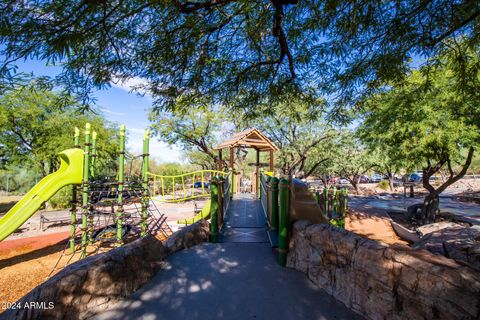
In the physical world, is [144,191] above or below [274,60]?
below

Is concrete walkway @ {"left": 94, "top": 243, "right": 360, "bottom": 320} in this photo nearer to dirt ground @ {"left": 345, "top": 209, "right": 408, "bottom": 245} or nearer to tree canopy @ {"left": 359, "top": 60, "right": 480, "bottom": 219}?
tree canopy @ {"left": 359, "top": 60, "right": 480, "bottom": 219}

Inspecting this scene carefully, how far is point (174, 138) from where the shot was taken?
23.5 m

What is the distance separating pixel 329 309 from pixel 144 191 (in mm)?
6803

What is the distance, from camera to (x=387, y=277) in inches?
99.1

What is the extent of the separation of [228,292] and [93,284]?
184cm

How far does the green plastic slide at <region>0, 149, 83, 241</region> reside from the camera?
20.4 ft

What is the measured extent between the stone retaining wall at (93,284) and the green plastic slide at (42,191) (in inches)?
183

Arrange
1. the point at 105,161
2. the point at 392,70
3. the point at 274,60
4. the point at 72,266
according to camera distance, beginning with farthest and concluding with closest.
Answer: the point at 105,161 < the point at 274,60 < the point at 392,70 < the point at 72,266

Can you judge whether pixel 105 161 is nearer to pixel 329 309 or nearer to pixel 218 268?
pixel 218 268

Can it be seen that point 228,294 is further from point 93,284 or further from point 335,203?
point 335,203

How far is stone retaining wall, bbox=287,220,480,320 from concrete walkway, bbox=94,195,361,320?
274 millimetres

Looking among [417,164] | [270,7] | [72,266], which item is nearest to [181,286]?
[72,266]

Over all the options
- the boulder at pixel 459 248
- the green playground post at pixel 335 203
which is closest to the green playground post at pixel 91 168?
the boulder at pixel 459 248

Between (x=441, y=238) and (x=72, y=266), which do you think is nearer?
(x=72, y=266)
